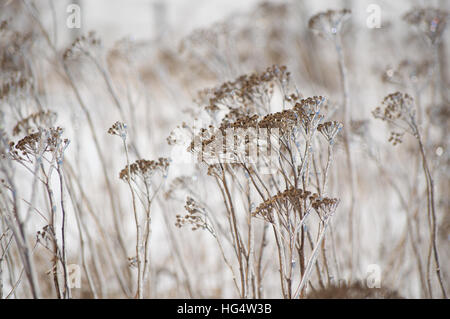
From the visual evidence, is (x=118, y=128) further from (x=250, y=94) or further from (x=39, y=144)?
(x=250, y=94)

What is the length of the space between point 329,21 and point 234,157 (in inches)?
26.7

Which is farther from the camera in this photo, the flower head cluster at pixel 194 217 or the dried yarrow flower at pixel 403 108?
the dried yarrow flower at pixel 403 108

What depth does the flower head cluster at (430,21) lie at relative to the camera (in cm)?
113

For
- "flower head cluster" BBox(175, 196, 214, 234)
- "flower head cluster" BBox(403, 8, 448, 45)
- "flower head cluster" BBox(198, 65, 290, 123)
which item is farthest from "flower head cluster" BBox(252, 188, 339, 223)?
"flower head cluster" BBox(403, 8, 448, 45)

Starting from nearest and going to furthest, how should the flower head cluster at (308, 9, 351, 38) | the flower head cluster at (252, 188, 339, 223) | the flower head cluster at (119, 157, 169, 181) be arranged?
the flower head cluster at (252, 188, 339, 223) → the flower head cluster at (119, 157, 169, 181) → the flower head cluster at (308, 9, 351, 38)

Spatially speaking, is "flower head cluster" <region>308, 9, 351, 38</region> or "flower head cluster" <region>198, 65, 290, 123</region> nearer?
"flower head cluster" <region>198, 65, 290, 123</region>

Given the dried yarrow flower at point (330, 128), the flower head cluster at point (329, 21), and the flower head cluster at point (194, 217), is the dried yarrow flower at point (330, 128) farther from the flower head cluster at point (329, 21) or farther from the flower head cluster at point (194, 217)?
the flower head cluster at point (329, 21)

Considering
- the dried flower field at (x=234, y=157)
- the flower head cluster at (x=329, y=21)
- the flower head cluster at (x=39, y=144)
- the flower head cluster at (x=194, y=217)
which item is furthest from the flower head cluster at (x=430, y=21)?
the flower head cluster at (x=39, y=144)

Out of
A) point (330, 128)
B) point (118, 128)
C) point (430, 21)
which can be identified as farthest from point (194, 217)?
Answer: point (430, 21)

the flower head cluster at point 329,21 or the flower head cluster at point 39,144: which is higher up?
the flower head cluster at point 329,21

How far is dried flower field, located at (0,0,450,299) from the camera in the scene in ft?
2.55

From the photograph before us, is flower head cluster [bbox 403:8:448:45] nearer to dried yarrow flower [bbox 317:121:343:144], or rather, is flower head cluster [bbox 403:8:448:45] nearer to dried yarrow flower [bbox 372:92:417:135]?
dried yarrow flower [bbox 372:92:417:135]

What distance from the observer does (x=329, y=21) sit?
1093mm
